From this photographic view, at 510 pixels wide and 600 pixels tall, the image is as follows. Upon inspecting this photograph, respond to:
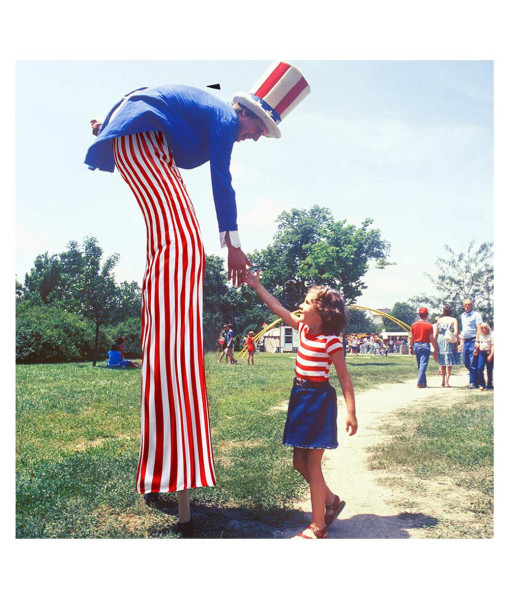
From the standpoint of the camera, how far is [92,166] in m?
2.71

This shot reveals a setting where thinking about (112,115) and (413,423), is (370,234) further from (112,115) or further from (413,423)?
(112,115)

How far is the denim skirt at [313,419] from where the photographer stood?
7.72ft

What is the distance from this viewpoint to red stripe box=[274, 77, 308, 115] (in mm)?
2689

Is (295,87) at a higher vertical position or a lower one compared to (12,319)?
higher

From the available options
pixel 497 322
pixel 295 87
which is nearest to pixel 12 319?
pixel 295 87

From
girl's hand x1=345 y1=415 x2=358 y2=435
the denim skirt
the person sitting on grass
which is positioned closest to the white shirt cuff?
the denim skirt

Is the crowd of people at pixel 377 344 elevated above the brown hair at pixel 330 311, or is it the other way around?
the brown hair at pixel 330 311

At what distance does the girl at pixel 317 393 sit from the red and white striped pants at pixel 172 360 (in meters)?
0.45

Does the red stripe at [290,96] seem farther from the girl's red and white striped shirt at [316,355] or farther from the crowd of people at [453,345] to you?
the crowd of people at [453,345]

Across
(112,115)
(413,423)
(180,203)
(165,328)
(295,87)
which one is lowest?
(413,423)

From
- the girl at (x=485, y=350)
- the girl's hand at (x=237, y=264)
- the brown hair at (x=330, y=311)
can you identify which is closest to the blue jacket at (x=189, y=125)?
the girl's hand at (x=237, y=264)

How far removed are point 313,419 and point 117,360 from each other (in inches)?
290

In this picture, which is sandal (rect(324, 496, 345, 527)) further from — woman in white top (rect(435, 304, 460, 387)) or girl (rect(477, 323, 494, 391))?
woman in white top (rect(435, 304, 460, 387))

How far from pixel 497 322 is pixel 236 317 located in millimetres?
1720
